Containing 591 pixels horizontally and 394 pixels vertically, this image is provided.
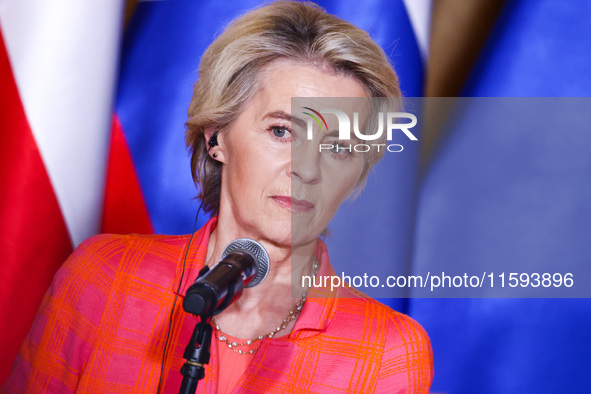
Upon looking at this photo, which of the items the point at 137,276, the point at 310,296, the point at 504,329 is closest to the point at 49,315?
the point at 137,276

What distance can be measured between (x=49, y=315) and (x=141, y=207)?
1.53 ft

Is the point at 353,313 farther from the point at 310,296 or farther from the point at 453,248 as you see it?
the point at 453,248

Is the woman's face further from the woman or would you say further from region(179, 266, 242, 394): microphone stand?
region(179, 266, 242, 394): microphone stand

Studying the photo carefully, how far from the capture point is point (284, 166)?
4.11ft

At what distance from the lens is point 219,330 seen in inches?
51.4

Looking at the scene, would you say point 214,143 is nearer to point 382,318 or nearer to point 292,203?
point 292,203

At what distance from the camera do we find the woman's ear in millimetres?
1397

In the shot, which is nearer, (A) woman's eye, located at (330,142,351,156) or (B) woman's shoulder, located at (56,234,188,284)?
(A) woman's eye, located at (330,142,351,156)

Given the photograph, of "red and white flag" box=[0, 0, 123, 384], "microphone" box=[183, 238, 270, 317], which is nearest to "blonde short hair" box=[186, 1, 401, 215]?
"red and white flag" box=[0, 0, 123, 384]

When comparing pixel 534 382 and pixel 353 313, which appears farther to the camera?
pixel 534 382

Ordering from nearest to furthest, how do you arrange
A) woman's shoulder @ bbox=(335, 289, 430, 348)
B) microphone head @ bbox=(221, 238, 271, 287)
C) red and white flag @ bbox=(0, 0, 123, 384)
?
microphone head @ bbox=(221, 238, 271, 287)
woman's shoulder @ bbox=(335, 289, 430, 348)
red and white flag @ bbox=(0, 0, 123, 384)

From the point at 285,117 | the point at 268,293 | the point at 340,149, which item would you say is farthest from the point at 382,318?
the point at 285,117

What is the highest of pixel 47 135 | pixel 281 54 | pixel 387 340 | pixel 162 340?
pixel 281 54

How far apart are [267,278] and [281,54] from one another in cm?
50
